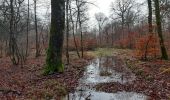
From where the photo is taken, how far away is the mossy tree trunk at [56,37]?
16.3 metres

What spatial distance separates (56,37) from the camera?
1661 centimetres

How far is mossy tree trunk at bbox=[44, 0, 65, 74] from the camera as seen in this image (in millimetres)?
16344

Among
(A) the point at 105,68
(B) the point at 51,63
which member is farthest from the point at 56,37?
(A) the point at 105,68

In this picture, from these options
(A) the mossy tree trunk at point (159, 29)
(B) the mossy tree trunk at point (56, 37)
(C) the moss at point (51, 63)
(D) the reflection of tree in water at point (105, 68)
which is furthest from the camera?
(A) the mossy tree trunk at point (159, 29)

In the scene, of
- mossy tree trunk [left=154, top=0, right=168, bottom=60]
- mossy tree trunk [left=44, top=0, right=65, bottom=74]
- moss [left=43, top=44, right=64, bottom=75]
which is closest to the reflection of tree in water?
moss [left=43, top=44, right=64, bottom=75]

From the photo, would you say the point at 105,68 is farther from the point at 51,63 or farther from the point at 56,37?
the point at 56,37

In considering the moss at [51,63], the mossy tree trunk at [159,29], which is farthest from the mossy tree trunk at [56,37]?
the mossy tree trunk at [159,29]

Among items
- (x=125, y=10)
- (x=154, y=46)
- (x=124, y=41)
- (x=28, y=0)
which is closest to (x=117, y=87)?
(x=154, y=46)

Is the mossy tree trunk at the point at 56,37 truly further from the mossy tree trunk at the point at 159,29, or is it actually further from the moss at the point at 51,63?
the mossy tree trunk at the point at 159,29

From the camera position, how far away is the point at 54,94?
1122 centimetres

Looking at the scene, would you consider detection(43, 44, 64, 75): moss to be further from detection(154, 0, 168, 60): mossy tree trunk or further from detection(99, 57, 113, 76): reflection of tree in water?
detection(154, 0, 168, 60): mossy tree trunk

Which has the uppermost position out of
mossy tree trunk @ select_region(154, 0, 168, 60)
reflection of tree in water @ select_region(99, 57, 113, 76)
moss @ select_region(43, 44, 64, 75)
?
mossy tree trunk @ select_region(154, 0, 168, 60)

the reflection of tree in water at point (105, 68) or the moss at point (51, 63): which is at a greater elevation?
the moss at point (51, 63)

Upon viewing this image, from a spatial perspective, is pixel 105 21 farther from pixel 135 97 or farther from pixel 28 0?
pixel 135 97
